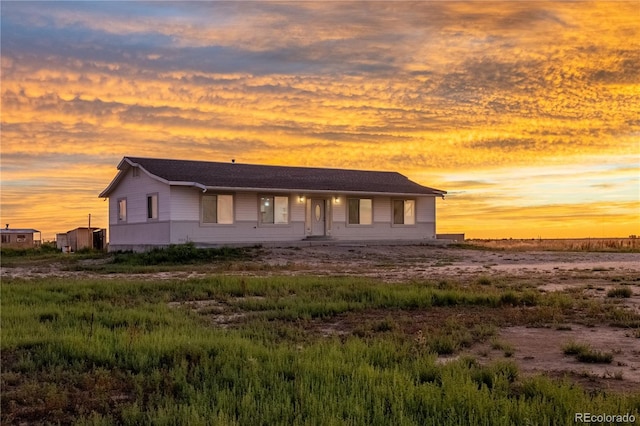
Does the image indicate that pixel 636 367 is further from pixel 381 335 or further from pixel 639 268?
pixel 639 268

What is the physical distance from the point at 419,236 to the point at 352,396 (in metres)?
31.1

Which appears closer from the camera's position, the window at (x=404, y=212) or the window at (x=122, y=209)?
the window at (x=122, y=209)

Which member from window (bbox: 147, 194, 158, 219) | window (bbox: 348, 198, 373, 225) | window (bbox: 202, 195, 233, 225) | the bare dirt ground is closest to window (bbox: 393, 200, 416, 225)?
window (bbox: 348, 198, 373, 225)

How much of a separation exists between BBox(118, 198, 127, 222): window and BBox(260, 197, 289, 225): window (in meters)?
7.27

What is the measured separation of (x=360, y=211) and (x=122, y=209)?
12527mm

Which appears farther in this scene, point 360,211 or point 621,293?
point 360,211

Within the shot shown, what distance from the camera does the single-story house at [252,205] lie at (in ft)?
95.6

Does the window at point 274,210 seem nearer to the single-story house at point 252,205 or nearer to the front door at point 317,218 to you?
the single-story house at point 252,205

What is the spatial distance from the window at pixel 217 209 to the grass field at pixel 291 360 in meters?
16.3

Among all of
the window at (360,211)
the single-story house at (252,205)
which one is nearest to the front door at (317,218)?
the single-story house at (252,205)

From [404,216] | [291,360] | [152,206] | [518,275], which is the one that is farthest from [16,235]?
[291,360]

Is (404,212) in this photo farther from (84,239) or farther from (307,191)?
(84,239)

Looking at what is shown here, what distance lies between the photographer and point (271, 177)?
109 ft

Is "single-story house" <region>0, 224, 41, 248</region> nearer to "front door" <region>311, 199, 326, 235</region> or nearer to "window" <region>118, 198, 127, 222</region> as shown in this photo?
"window" <region>118, 198, 127, 222</region>
